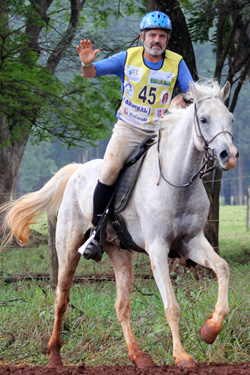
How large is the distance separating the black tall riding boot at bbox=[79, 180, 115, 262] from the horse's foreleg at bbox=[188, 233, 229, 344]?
1120 mm

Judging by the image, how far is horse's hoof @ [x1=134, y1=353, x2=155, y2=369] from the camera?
5369 millimetres

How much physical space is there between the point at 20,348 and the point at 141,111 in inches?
127

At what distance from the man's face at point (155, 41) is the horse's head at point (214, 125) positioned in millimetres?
795

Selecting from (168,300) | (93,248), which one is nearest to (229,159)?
(168,300)

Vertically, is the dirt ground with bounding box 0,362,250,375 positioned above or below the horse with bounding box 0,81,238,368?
below

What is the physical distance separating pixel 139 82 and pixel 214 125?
4.19 ft

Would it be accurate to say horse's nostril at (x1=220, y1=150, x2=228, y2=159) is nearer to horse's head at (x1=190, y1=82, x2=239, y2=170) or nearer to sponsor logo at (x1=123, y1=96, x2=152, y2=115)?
horse's head at (x1=190, y1=82, x2=239, y2=170)

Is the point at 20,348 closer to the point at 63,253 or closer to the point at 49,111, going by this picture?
Answer: the point at 63,253

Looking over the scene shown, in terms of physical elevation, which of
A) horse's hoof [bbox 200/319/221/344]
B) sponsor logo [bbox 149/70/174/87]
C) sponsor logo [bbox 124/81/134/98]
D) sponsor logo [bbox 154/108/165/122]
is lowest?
horse's hoof [bbox 200/319/221/344]

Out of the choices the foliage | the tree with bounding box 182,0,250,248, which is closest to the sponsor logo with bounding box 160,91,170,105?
the tree with bounding box 182,0,250,248

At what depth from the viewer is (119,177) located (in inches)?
226

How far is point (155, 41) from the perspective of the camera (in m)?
5.47

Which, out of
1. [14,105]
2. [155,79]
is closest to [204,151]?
[155,79]

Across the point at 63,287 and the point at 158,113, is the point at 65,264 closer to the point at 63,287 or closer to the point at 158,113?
the point at 63,287
